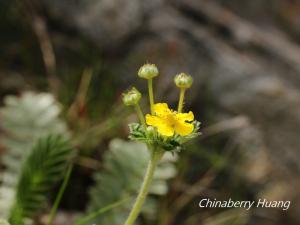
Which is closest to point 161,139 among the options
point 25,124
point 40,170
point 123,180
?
point 40,170

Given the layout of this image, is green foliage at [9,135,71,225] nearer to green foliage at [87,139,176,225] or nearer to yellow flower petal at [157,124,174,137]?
green foliage at [87,139,176,225]

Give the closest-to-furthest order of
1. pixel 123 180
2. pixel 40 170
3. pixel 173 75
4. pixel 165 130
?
pixel 165 130 < pixel 40 170 < pixel 123 180 < pixel 173 75

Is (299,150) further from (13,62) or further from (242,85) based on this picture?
(13,62)

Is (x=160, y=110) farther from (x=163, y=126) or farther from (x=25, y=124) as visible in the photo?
(x=25, y=124)

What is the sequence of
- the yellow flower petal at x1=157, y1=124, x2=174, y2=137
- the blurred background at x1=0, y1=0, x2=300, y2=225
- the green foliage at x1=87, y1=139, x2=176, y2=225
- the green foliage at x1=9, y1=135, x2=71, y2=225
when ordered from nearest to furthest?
the yellow flower petal at x1=157, y1=124, x2=174, y2=137
the green foliage at x1=9, y1=135, x2=71, y2=225
the green foliage at x1=87, y1=139, x2=176, y2=225
the blurred background at x1=0, y1=0, x2=300, y2=225

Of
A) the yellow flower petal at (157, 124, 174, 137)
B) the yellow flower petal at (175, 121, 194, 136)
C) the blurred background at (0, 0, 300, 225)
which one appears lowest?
the yellow flower petal at (157, 124, 174, 137)

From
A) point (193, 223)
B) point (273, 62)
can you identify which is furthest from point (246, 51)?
point (193, 223)

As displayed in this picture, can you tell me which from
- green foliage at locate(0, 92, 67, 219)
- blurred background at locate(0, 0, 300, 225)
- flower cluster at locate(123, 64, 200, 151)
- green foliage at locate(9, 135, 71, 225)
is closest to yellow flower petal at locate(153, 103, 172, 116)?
flower cluster at locate(123, 64, 200, 151)
